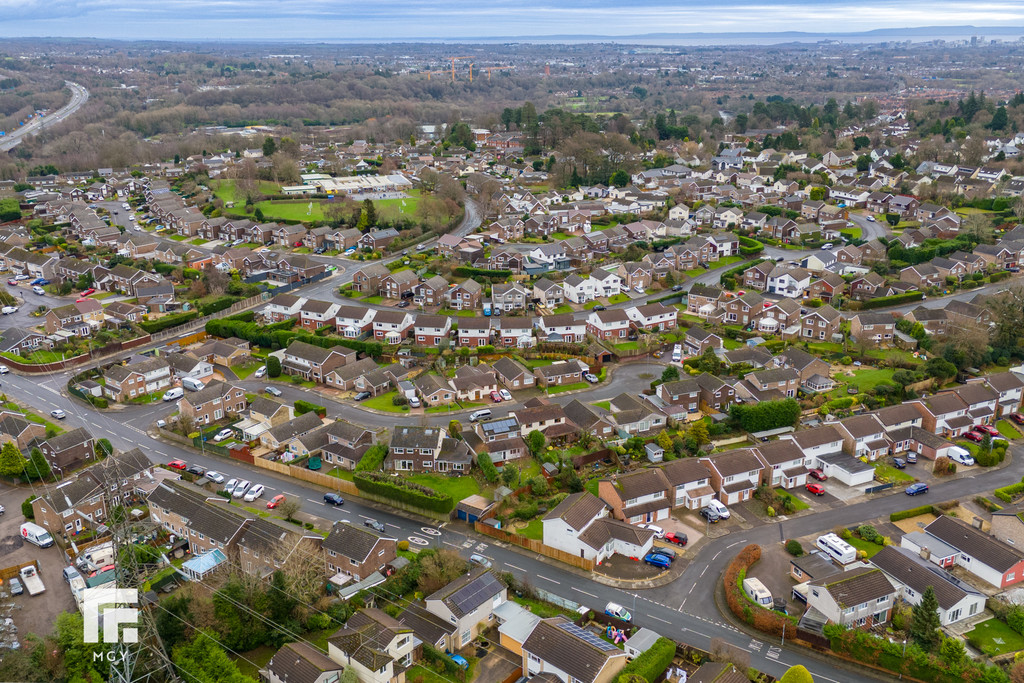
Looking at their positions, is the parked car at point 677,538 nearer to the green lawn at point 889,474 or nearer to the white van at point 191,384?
the green lawn at point 889,474

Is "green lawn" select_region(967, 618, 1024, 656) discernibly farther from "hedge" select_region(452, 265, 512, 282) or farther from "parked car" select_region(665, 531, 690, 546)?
"hedge" select_region(452, 265, 512, 282)

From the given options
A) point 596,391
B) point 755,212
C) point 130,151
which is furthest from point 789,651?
point 130,151

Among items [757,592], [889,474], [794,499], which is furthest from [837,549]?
[889,474]

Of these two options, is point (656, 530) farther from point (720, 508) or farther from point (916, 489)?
point (916, 489)

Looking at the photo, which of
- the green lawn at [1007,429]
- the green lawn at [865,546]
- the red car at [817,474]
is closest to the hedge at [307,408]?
the red car at [817,474]

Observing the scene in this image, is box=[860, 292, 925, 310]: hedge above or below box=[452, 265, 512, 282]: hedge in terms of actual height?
above

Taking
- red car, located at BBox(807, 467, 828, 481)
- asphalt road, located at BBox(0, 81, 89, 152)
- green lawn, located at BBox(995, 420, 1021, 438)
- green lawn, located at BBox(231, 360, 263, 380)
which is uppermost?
asphalt road, located at BBox(0, 81, 89, 152)

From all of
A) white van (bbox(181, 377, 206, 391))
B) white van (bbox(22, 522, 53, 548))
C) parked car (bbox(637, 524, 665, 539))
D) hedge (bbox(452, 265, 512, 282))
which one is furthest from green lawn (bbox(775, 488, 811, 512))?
hedge (bbox(452, 265, 512, 282))
